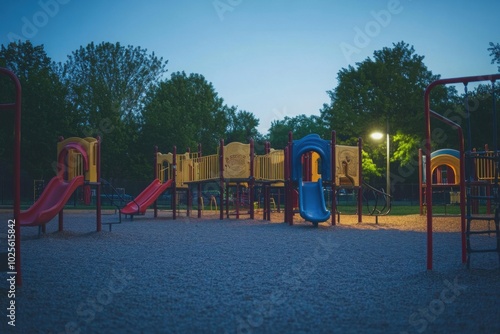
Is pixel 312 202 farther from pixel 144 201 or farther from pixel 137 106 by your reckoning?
pixel 137 106

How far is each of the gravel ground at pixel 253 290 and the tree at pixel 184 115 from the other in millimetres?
36600

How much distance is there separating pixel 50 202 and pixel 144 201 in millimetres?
8006

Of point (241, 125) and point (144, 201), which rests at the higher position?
point (241, 125)

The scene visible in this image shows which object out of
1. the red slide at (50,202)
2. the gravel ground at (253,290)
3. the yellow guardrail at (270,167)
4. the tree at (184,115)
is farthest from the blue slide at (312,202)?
the tree at (184,115)

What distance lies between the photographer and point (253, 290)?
591 centimetres

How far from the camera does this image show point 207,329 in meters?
4.25

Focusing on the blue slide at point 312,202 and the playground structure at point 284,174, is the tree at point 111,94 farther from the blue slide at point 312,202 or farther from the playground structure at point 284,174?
the blue slide at point 312,202

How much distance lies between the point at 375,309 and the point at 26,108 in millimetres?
38263

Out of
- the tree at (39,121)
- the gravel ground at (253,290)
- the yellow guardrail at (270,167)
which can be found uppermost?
the tree at (39,121)

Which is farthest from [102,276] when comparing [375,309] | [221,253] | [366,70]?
[366,70]

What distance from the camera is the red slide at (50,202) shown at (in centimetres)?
1240

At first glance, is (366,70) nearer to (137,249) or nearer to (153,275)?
(137,249)

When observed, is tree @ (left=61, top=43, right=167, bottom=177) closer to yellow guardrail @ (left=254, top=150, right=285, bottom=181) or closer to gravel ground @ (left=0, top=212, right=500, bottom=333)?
yellow guardrail @ (left=254, top=150, right=285, bottom=181)

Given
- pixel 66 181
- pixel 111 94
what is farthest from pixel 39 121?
pixel 66 181
